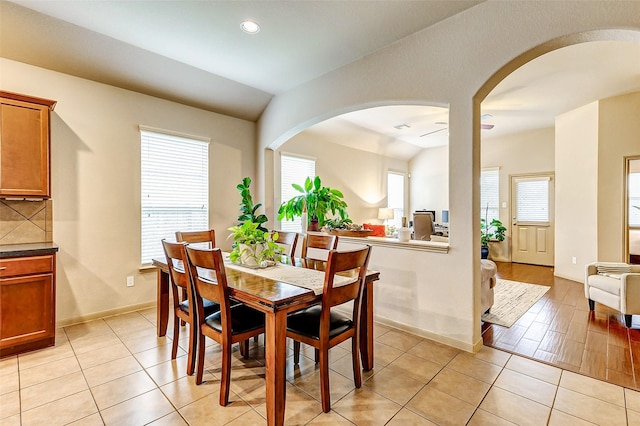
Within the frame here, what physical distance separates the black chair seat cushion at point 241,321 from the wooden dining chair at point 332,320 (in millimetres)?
244

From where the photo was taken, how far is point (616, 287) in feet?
10.8

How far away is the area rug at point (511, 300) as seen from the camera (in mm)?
3445

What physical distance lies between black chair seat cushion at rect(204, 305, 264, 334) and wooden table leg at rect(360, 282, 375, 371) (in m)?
0.80

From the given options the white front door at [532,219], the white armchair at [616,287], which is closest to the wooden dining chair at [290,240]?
the white armchair at [616,287]

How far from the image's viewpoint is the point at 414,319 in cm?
305

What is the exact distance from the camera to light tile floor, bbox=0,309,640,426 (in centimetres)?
183

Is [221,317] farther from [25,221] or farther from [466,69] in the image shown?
[466,69]

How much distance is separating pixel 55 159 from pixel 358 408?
150 inches

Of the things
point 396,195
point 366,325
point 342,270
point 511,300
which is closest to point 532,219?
point 396,195

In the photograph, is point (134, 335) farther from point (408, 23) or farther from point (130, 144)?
point (408, 23)

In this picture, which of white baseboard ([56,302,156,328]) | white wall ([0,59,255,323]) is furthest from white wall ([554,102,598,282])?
white baseboard ([56,302,156,328])

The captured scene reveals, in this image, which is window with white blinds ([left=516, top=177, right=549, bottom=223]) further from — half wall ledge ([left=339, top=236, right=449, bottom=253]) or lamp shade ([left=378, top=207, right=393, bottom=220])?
half wall ledge ([left=339, top=236, right=449, bottom=253])

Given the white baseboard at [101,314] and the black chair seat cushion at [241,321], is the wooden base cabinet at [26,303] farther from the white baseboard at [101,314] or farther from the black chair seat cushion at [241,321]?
the black chair seat cushion at [241,321]

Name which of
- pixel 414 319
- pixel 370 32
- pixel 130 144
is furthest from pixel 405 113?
pixel 130 144
